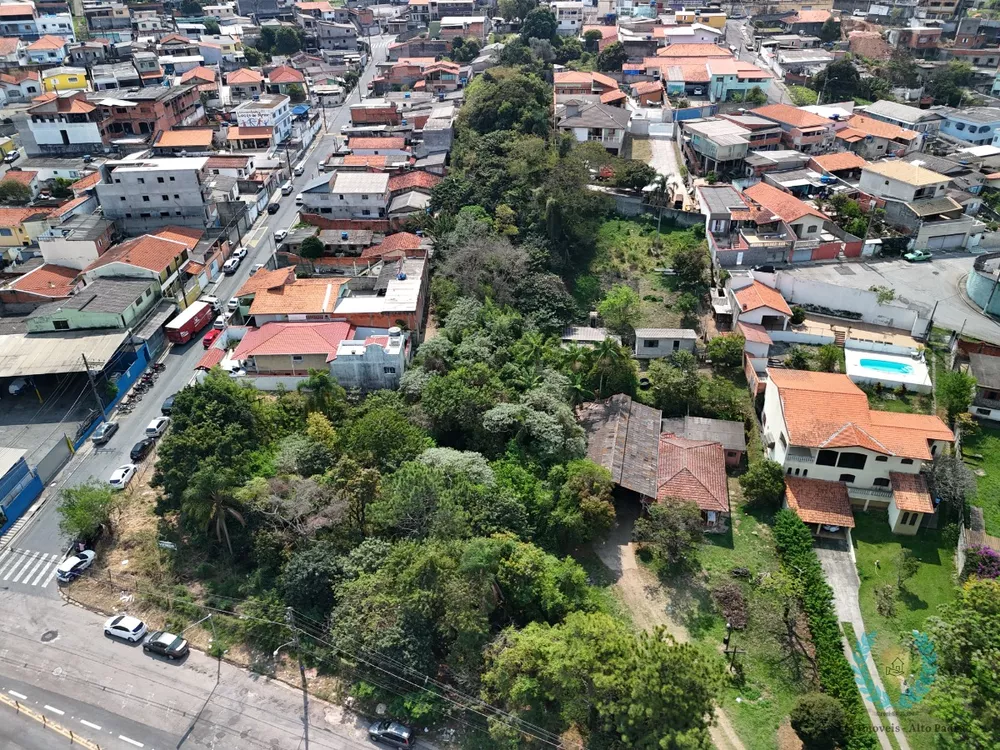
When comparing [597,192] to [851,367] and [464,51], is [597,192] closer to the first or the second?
[851,367]

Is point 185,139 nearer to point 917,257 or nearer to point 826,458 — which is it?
point 826,458

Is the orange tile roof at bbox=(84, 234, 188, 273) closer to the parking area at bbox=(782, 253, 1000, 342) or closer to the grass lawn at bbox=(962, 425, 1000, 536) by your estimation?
the parking area at bbox=(782, 253, 1000, 342)

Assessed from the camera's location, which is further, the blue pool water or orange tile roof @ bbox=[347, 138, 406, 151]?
orange tile roof @ bbox=[347, 138, 406, 151]

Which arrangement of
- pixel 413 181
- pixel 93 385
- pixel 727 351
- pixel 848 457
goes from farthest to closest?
pixel 413 181 < pixel 727 351 < pixel 93 385 < pixel 848 457

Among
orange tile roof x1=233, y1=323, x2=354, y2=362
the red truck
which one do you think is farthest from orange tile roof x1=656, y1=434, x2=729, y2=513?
the red truck

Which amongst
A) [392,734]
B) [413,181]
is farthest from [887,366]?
[413,181]

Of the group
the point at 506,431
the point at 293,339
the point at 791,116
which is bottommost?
the point at 506,431
